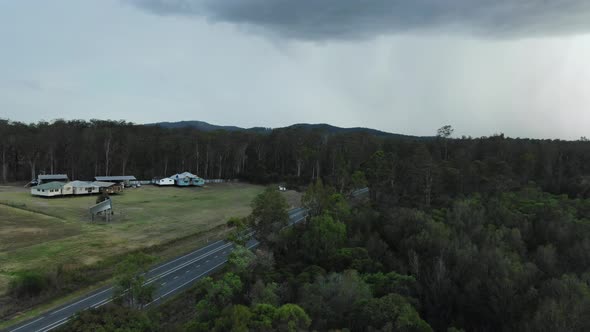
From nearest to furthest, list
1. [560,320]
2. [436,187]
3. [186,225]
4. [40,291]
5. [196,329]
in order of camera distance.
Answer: [196,329] < [560,320] < [40,291] < [186,225] < [436,187]

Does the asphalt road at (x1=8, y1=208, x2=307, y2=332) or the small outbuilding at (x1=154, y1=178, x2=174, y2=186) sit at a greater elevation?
the small outbuilding at (x1=154, y1=178, x2=174, y2=186)

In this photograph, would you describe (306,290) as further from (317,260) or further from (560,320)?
(560,320)

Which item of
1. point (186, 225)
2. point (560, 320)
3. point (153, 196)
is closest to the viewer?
point (560, 320)

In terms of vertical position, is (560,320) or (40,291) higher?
(560,320)

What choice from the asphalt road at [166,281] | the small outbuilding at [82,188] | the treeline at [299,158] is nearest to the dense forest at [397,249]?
the treeline at [299,158]

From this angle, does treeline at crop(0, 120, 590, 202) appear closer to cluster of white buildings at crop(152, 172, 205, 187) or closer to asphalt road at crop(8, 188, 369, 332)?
cluster of white buildings at crop(152, 172, 205, 187)

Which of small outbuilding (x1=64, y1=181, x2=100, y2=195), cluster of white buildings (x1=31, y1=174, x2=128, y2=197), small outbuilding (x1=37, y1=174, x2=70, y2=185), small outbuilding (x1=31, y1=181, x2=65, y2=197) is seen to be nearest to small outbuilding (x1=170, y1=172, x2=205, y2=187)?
cluster of white buildings (x1=31, y1=174, x2=128, y2=197)

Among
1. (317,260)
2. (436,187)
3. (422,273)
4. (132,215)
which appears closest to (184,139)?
(132,215)
